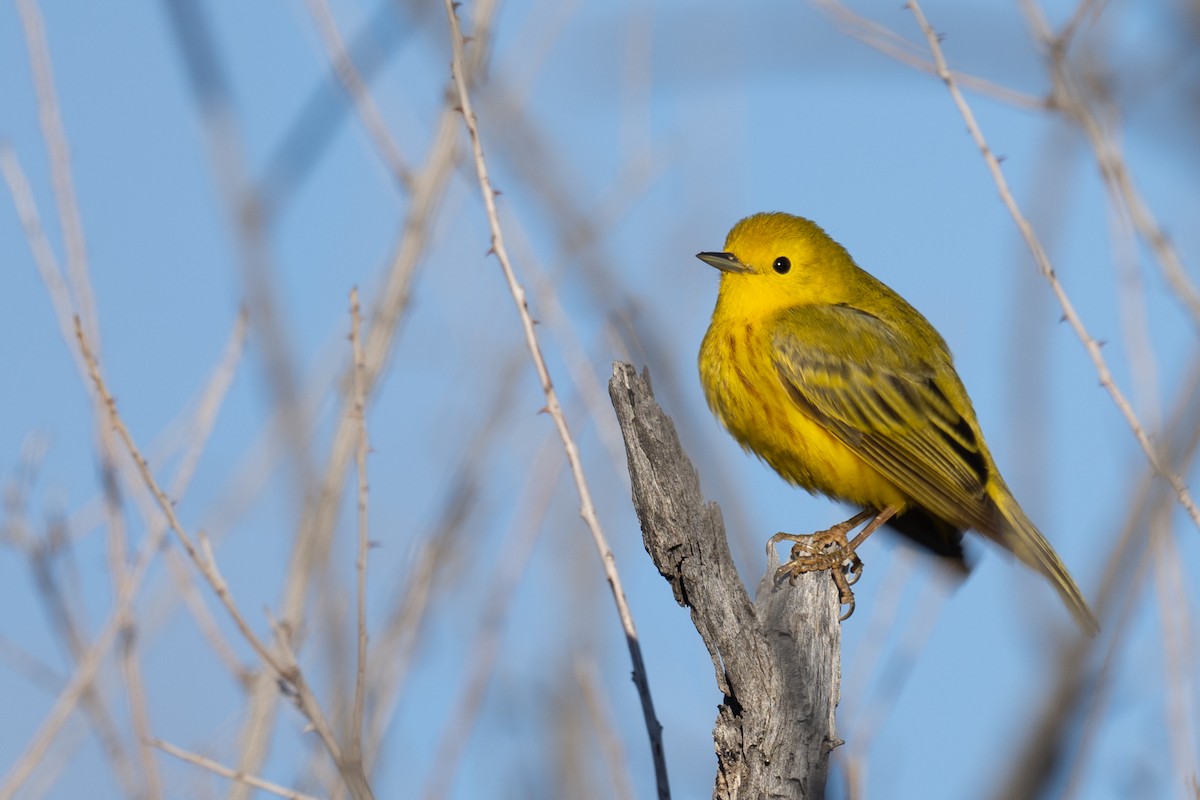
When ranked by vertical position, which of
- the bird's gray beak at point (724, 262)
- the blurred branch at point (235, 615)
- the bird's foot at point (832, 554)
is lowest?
the blurred branch at point (235, 615)

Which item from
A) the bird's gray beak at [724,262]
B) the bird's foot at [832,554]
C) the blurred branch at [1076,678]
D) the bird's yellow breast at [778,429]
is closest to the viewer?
the blurred branch at [1076,678]

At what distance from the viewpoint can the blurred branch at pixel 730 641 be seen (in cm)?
345

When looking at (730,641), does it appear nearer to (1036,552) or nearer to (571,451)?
(571,451)

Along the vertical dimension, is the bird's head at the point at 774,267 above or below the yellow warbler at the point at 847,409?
above

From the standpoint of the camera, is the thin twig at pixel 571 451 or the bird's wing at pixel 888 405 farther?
the bird's wing at pixel 888 405

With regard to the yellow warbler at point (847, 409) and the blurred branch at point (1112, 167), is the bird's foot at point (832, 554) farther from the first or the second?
the blurred branch at point (1112, 167)

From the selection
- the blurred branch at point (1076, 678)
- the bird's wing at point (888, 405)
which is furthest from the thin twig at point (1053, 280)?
the bird's wing at point (888, 405)

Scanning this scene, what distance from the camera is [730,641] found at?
348 cm

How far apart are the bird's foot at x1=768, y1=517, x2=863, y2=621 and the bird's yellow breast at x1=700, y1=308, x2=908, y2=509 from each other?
0.59 ft

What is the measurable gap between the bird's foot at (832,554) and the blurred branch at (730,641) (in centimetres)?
86

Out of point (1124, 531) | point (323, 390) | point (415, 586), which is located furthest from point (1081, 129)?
point (323, 390)

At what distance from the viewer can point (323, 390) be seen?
16.9 feet

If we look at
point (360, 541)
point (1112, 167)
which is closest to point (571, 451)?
point (360, 541)

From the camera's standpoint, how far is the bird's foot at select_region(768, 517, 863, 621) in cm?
460
